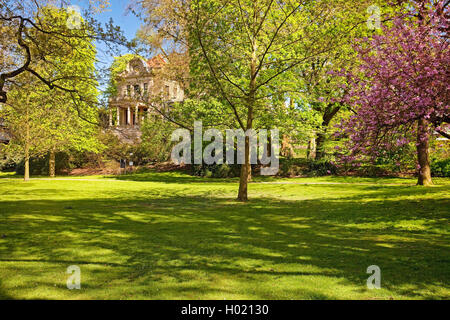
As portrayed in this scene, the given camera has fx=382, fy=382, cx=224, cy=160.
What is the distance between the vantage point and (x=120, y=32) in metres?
11.9

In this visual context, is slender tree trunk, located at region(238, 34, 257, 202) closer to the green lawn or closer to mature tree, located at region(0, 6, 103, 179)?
the green lawn

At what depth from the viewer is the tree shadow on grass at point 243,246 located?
17.7ft

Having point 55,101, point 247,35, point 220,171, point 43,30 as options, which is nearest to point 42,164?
point 220,171

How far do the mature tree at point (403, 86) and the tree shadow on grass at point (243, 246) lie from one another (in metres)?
2.71

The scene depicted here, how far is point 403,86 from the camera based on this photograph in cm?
975

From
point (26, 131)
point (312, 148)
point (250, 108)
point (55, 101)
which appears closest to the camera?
point (55, 101)

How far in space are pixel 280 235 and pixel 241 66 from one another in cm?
977

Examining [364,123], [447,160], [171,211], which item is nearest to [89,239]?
[171,211]

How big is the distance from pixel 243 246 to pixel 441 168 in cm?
2210

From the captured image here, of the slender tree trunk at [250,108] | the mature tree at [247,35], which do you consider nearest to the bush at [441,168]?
the mature tree at [247,35]

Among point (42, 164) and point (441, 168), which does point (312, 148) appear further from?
point (42, 164)
